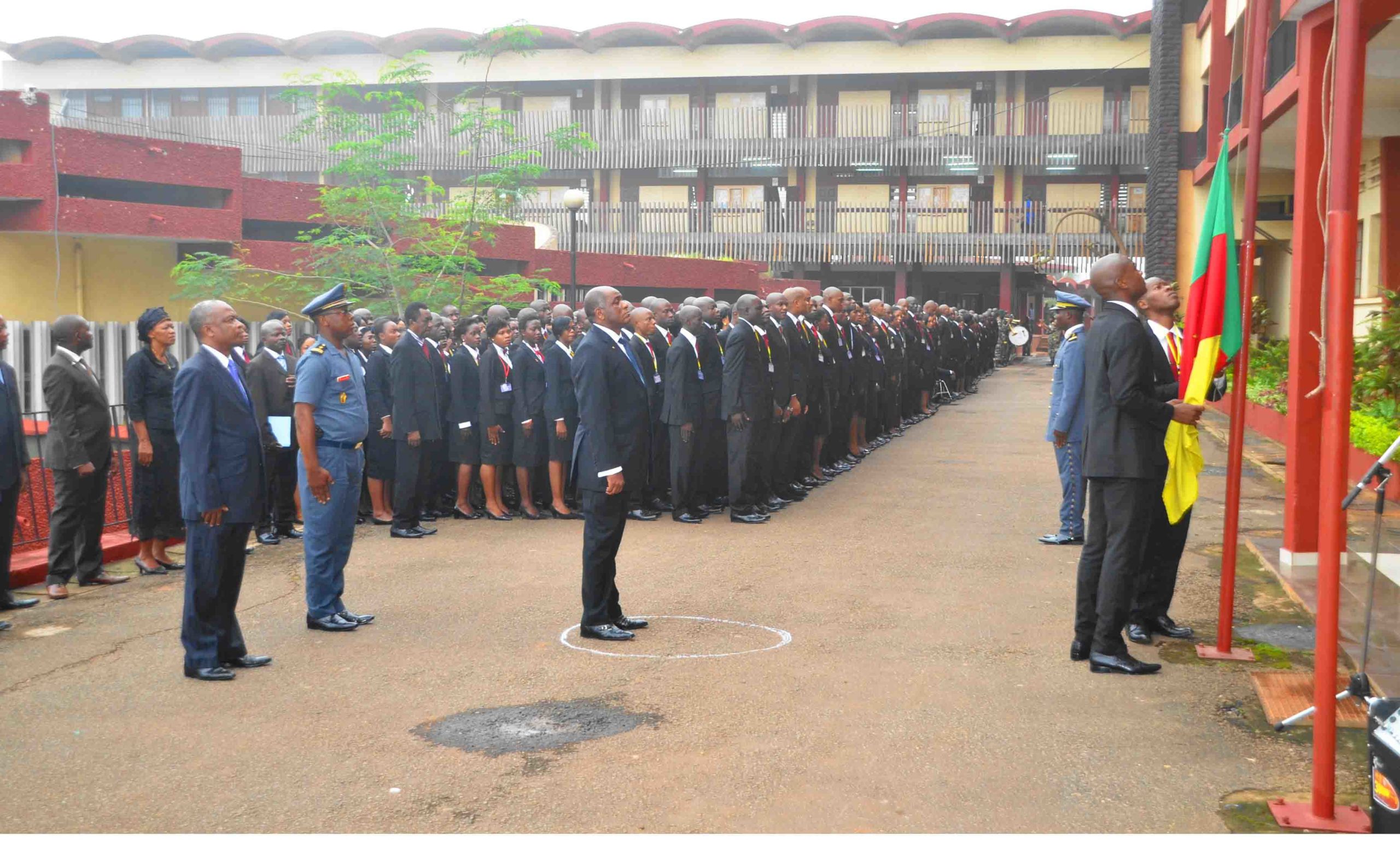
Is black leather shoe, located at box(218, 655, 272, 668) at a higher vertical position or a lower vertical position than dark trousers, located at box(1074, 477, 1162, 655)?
lower

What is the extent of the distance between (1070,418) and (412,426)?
18.5 ft

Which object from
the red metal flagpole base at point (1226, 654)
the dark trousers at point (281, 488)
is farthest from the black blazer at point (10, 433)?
the red metal flagpole base at point (1226, 654)

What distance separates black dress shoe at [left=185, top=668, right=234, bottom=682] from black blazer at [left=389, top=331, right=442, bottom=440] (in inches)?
191

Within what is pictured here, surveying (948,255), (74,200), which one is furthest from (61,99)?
(948,255)

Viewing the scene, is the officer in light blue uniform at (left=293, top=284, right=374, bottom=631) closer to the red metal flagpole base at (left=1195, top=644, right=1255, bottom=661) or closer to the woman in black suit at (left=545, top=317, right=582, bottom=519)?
the woman in black suit at (left=545, top=317, right=582, bottom=519)

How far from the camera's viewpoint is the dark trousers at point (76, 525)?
351 inches

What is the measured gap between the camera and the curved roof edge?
4384 cm

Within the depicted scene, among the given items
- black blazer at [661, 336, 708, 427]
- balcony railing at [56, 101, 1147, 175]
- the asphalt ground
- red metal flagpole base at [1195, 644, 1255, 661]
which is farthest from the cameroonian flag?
balcony railing at [56, 101, 1147, 175]

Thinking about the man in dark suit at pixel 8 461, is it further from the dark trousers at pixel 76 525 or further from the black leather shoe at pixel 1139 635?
the black leather shoe at pixel 1139 635

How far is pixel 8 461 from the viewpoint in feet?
26.6

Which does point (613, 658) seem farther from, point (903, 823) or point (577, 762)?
point (903, 823)

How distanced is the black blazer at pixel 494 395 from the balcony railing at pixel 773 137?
33.6 metres

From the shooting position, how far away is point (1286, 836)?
4.37 meters

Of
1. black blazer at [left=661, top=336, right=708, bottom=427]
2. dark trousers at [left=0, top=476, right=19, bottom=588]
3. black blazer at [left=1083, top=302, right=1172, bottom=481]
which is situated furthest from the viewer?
black blazer at [left=661, top=336, right=708, bottom=427]
